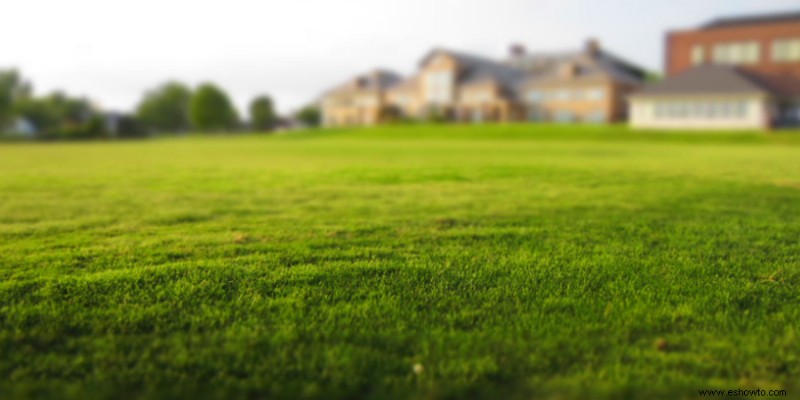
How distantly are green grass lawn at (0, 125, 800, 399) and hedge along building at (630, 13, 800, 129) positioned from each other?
142 feet

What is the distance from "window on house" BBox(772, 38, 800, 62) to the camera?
4716cm

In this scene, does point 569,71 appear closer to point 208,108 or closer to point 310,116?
point 310,116

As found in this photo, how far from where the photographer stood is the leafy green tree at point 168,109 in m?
95.4

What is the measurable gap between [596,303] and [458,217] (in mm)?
2986

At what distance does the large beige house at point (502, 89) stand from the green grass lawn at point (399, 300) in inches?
2134

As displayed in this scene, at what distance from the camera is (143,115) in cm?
9525

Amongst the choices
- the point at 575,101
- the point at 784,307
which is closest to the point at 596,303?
the point at 784,307

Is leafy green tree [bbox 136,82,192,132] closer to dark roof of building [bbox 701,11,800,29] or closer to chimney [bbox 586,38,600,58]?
chimney [bbox 586,38,600,58]

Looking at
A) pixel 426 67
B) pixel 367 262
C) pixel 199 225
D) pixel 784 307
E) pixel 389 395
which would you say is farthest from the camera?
pixel 426 67

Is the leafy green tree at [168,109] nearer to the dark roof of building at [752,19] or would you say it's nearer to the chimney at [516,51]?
the chimney at [516,51]

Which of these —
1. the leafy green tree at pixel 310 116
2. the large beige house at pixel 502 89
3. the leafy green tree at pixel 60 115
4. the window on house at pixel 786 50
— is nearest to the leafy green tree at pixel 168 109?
the leafy green tree at pixel 60 115

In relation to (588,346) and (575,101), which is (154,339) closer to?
(588,346)

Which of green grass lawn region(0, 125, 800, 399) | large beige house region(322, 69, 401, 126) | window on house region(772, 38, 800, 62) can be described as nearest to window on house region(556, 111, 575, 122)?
window on house region(772, 38, 800, 62)

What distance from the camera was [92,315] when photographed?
3.39 metres
